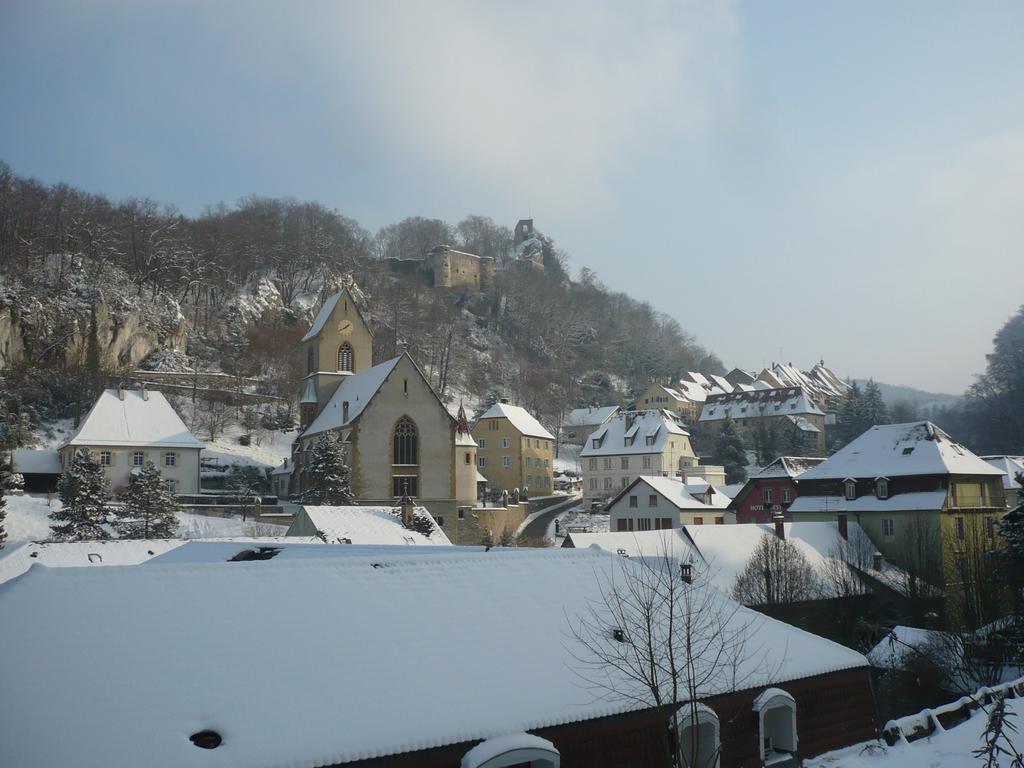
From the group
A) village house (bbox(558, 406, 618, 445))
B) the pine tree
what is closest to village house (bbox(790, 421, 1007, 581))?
the pine tree

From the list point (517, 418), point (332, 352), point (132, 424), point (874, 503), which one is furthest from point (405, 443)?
point (517, 418)

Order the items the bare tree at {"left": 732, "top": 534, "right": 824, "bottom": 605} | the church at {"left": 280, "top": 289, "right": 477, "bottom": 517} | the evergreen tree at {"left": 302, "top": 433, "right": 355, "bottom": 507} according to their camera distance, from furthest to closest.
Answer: the church at {"left": 280, "top": 289, "right": 477, "bottom": 517}
the evergreen tree at {"left": 302, "top": 433, "right": 355, "bottom": 507}
the bare tree at {"left": 732, "top": 534, "right": 824, "bottom": 605}

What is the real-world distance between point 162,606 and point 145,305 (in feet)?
239

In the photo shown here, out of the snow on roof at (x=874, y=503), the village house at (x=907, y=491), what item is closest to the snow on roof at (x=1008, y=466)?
the village house at (x=907, y=491)

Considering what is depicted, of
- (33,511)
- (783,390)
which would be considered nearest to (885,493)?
(33,511)

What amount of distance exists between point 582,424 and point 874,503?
204 feet

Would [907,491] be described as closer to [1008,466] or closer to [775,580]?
[775,580]

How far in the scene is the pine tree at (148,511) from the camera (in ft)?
141

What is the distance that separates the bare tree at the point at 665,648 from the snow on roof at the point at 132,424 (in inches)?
1813

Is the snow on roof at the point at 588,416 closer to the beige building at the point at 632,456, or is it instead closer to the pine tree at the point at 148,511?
the beige building at the point at 632,456

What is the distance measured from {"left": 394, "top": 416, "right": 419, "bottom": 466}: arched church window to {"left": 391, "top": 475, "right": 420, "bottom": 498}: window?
996mm

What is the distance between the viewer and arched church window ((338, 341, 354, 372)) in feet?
213

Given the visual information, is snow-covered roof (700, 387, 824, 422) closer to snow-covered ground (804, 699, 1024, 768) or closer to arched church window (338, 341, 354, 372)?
arched church window (338, 341, 354, 372)

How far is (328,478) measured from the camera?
2014 inches
